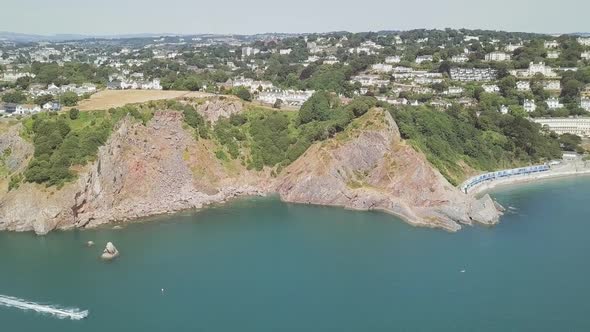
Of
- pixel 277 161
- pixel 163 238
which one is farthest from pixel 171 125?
pixel 163 238

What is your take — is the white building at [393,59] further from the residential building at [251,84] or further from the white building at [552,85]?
the residential building at [251,84]

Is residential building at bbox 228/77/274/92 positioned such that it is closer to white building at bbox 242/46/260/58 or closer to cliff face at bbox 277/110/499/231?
cliff face at bbox 277/110/499/231

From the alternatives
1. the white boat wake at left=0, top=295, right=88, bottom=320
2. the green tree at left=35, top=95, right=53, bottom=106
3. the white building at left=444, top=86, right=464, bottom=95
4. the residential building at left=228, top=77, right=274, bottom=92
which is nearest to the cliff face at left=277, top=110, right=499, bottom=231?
the green tree at left=35, top=95, right=53, bottom=106

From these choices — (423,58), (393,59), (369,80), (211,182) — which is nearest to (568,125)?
(369,80)

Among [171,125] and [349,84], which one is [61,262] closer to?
[171,125]

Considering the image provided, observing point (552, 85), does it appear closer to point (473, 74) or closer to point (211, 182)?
point (473, 74)
